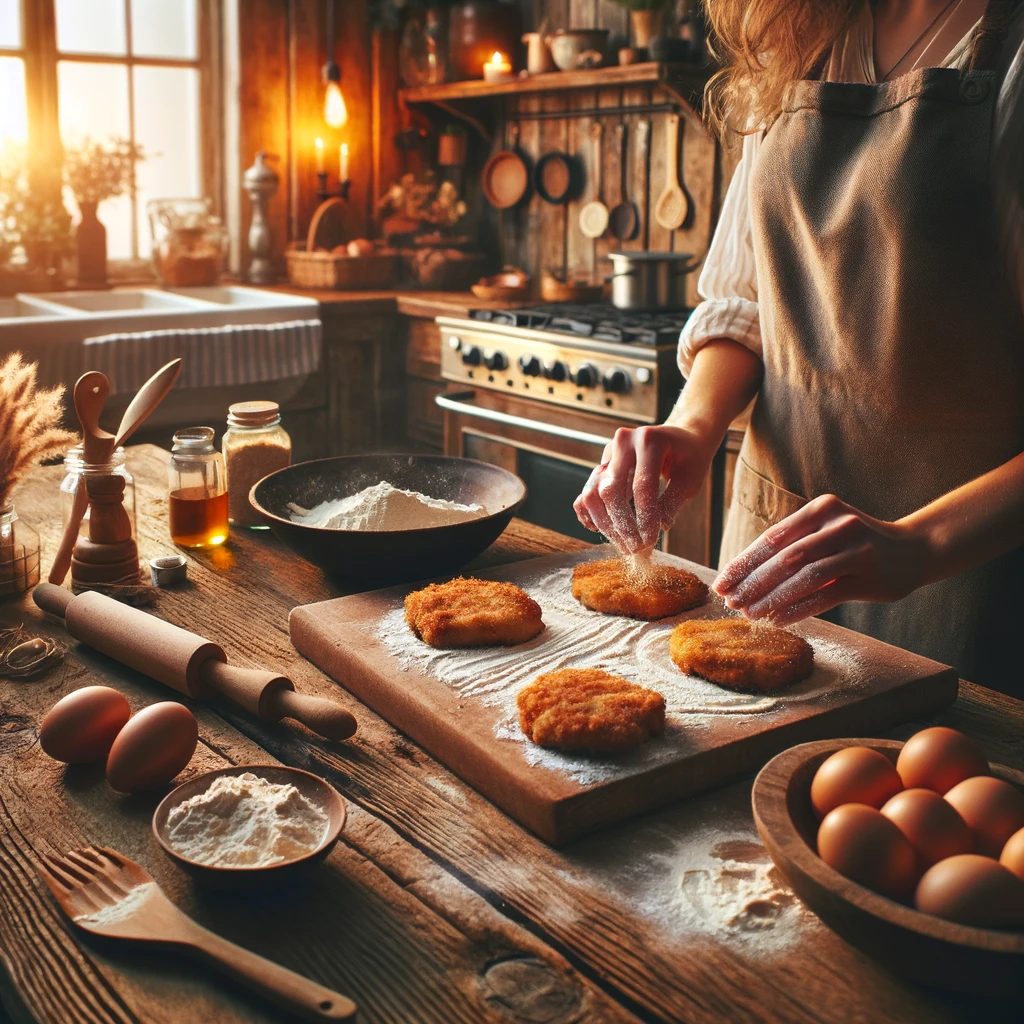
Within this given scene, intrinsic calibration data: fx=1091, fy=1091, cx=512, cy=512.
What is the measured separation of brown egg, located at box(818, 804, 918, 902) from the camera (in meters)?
A: 0.67

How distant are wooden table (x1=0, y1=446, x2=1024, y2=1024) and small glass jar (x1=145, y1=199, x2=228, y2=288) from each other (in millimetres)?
3142

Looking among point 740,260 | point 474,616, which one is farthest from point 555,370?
point 474,616

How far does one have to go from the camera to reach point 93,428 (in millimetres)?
1415

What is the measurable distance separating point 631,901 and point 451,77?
387 centimetres

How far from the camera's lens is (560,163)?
156 inches

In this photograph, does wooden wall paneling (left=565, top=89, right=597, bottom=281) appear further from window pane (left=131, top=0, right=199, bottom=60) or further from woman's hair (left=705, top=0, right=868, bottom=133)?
woman's hair (left=705, top=0, right=868, bottom=133)

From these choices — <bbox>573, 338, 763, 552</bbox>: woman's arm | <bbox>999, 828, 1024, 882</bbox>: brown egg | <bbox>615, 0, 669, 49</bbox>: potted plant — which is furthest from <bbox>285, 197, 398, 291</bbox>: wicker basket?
<bbox>999, 828, 1024, 882</bbox>: brown egg

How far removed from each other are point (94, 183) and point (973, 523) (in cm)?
350

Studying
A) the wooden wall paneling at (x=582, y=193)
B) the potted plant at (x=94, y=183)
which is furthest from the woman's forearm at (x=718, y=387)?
the potted plant at (x=94, y=183)

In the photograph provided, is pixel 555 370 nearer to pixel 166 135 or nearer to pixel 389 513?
pixel 389 513

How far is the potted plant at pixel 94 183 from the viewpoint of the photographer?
377 centimetres

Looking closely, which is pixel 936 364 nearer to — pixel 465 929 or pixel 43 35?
pixel 465 929

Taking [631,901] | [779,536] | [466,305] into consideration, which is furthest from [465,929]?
[466,305]

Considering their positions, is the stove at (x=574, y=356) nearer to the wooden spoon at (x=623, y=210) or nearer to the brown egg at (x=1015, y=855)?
the wooden spoon at (x=623, y=210)
